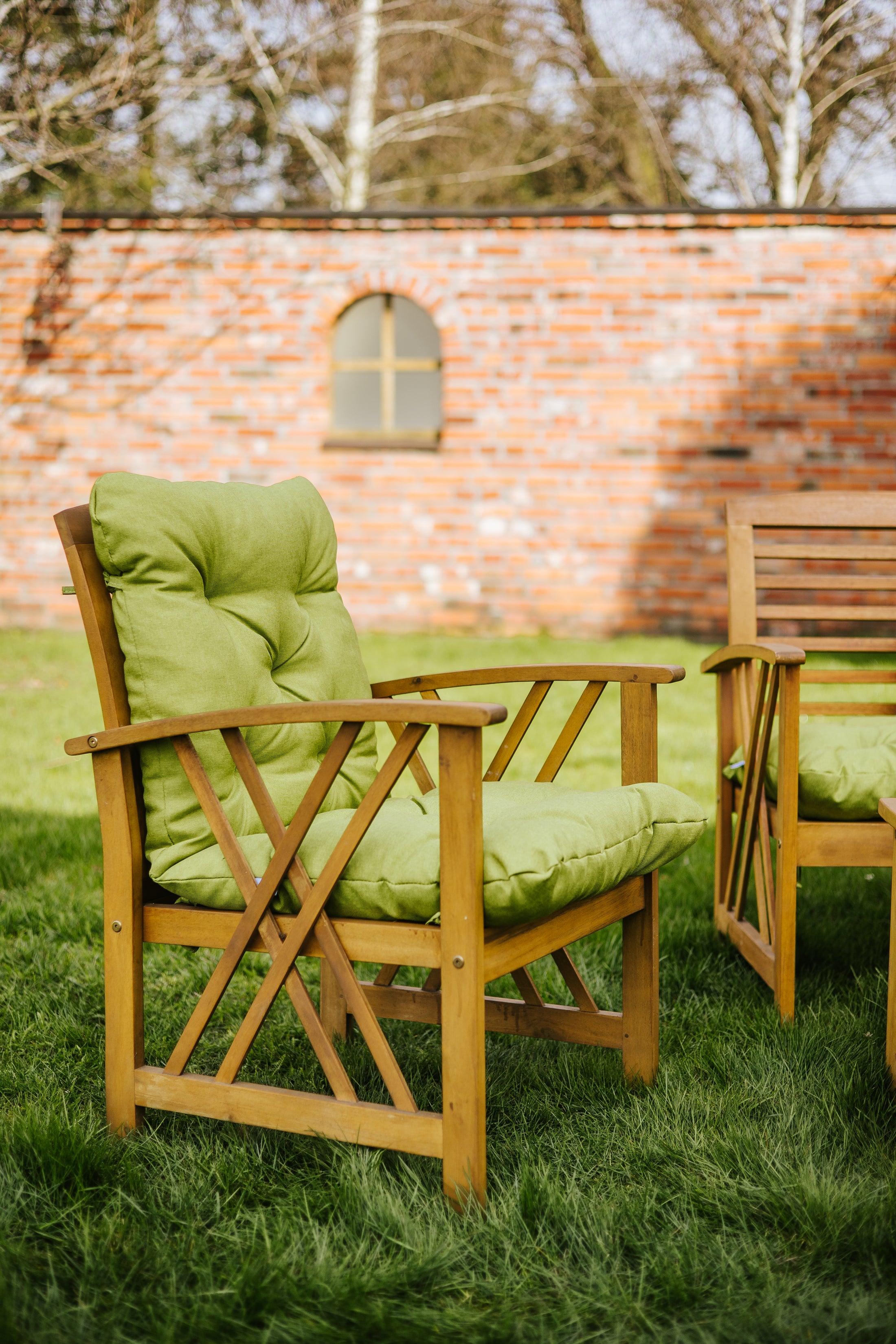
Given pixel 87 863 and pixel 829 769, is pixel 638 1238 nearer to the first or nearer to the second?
pixel 829 769

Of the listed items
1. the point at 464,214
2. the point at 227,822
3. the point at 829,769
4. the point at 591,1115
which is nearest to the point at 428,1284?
the point at 591,1115

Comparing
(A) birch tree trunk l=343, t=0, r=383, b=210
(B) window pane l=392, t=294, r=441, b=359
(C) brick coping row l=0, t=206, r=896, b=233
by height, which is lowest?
(B) window pane l=392, t=294, r=441, b=359

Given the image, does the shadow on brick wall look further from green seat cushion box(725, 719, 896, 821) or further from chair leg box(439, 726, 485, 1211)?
chair leg box(439, 726, 485, 1211)

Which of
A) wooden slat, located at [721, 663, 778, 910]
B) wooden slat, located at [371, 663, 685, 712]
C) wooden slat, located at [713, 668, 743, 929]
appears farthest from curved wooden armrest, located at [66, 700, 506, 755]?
wooden slat, located at [713, 668, 743, 929]

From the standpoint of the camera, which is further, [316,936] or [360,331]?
[360,331]

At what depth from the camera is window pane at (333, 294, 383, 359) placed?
802 centimetres

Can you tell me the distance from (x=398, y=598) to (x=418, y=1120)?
258 inches

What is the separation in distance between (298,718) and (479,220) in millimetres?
6850

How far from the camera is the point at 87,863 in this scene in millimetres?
3318

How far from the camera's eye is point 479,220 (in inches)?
306

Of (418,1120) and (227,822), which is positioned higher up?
(227,822)

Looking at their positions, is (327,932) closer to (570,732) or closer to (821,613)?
(570,732)

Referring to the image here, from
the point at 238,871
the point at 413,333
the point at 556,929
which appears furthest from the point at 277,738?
the point at 413,333

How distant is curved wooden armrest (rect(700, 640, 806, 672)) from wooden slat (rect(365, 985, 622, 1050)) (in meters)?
0.76
